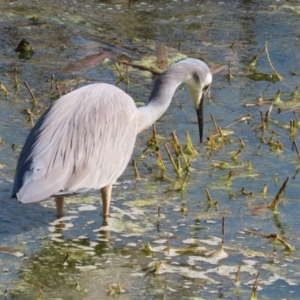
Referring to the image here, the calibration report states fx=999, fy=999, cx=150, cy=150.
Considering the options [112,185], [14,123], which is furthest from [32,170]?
[14,123]

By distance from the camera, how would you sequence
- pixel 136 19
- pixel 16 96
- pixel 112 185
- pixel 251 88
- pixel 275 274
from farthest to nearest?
pixel 136 19, pixel 251 88, pixel 16 96, pixel 112 185, pixel 275 274

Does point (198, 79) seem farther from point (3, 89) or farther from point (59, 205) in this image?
point (3, 89)

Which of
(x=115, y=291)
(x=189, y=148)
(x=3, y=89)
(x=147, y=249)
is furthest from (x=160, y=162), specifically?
(x=3, y=89)

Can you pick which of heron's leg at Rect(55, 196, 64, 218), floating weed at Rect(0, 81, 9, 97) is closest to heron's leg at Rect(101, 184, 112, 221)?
heron's leg at Rect(55, 196, 64, 218)

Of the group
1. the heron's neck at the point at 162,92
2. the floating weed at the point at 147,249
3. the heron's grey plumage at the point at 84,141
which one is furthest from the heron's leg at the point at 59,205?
the heron's neck at the point at 162,92

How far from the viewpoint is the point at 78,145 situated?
5.32 metres

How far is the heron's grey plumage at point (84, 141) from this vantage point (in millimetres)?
4969

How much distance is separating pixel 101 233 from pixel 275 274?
995mm

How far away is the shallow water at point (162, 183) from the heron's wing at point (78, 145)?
307 millimetres

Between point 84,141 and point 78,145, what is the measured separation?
2.6 inches

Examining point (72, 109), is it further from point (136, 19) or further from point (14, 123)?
point (136, 19)

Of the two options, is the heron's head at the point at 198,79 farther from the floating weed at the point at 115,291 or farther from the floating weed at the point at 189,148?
the floating weed at the point at 115,291

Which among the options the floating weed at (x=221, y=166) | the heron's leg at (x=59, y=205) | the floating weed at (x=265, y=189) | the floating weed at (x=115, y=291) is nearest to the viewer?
the floating weed at (x=115, y=291)

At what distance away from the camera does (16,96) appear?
728 centimetres
